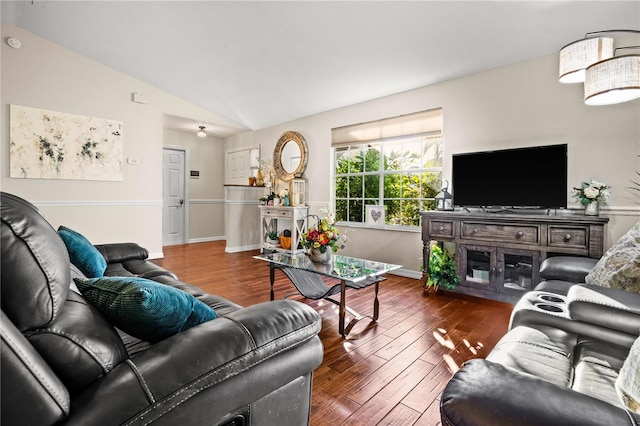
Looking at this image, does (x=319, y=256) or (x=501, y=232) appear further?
(x=501, y=232)

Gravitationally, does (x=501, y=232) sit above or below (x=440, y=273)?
above

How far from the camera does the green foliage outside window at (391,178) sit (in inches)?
159

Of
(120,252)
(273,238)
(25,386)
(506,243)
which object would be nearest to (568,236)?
(506,243)

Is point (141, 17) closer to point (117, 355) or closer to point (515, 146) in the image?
point (117, 355)

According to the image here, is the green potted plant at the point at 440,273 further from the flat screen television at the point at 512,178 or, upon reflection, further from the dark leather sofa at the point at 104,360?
the dark leather sofa at the point at 104,360

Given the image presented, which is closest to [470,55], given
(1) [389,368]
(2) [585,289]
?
(2) [585,289]

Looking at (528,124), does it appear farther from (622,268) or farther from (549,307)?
(549,307)

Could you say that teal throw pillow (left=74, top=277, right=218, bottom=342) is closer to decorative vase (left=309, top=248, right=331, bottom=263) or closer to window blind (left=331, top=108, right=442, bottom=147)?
decorative vase (left=309, top=248, right=331, bottom=263)

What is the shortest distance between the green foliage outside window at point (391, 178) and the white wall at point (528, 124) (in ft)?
0.88

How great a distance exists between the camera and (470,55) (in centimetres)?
321

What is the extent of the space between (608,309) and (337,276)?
1516 millimetres

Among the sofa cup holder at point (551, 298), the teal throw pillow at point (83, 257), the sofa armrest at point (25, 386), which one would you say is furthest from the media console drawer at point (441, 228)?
the sofa armrest at point (25, 386)

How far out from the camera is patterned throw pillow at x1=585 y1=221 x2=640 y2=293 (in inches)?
61.7

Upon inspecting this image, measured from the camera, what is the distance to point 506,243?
293 cm
